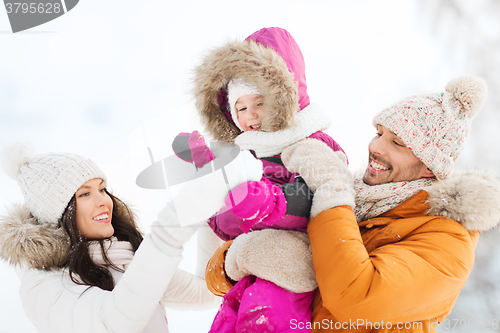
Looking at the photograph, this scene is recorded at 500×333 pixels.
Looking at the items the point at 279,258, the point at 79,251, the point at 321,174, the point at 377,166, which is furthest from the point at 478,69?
the point at 79,251

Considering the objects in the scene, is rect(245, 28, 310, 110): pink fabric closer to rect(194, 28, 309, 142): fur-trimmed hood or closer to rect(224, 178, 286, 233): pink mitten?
rect(194, 28, 309, 142): fur-trimmed hood

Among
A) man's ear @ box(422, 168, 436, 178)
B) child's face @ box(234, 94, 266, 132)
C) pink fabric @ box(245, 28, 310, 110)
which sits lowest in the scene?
man's ear @ box(422, 168, 436, 178)

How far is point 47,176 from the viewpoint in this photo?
109 cm

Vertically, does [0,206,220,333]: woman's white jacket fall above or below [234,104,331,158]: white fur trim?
below

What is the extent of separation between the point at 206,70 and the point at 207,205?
20.9 inches

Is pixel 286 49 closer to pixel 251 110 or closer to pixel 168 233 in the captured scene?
pixel 251 110

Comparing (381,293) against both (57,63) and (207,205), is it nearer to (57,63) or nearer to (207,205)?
(207,205)

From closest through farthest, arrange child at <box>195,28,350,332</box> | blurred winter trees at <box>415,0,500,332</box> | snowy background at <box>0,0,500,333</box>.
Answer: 1. child at <box>195,28,350,332</box>
2. snowy background at <box>0,0,500,333</box>
3. blurred winter trees at <box>415,0,500,332</box>

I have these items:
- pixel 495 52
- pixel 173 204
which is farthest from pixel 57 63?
pixel 495 52

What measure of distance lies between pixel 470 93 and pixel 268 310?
0.82 meters

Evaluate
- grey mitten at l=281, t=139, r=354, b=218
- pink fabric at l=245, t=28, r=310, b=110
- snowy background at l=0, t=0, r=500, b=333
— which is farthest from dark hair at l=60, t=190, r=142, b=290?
pink fabric at l=245, t=28, r=310, b=110

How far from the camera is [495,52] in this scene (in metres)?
2.30

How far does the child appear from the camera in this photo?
835 mm

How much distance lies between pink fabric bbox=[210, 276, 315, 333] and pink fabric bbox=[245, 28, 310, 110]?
578 mm
